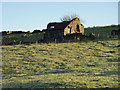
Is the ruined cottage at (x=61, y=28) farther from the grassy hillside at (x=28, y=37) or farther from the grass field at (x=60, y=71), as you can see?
the grass field at (x=60, y=71)

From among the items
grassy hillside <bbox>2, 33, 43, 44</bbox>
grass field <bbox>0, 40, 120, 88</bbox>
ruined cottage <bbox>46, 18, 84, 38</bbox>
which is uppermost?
ruined cottage <bbox>46, 18, 84, 38</bbox>

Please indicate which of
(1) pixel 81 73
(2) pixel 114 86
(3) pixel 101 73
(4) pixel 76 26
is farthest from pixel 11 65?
(4) pixel 76 26

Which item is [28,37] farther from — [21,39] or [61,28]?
[61,28]

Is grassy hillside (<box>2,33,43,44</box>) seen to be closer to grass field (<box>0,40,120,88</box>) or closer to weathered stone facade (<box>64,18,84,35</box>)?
weathered stone facade (<box>64,18,84,35</box>)

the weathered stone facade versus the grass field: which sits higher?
the weathered stone facade

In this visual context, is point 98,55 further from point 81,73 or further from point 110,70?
point 81,73

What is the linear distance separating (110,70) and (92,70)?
1868mm

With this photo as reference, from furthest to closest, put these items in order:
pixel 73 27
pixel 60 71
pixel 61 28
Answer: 1. pixel 73 27
2. pixel 61 28
3. pixel 60 71

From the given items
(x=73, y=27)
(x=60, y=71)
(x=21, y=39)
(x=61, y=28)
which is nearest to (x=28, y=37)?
(x=21, y=39)

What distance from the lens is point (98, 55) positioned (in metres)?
26.8

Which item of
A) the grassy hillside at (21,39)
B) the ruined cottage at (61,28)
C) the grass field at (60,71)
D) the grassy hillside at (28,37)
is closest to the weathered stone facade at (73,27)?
the ruined cottage at (61,28)

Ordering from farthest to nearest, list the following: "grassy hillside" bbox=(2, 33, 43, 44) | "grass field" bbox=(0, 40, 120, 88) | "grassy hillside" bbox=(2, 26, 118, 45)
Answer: "grassy hillside" bbox=(2, 33, 43, 44) → "grassy hillside" bbox=(2, 26, 118, 45) → "grass field" bbox=(0, 40, 120, 88)

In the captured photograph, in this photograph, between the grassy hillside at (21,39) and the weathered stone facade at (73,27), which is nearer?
the grassy hillside at (21,39)

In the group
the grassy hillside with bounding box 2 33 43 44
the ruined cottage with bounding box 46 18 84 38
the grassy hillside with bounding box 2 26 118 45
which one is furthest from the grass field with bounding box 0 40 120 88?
the ruined cottage with bounding box 46 18 84 38
